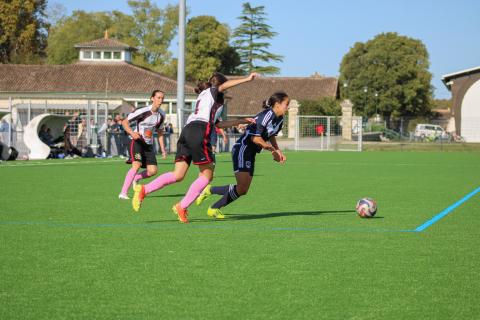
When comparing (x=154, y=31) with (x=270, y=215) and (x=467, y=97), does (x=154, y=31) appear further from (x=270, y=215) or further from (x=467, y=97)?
(x=270, y=215)

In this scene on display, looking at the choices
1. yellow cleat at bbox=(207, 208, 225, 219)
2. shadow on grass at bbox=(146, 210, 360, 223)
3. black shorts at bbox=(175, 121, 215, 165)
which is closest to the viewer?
black shorts at bbox=(175, 121, 215, 165)

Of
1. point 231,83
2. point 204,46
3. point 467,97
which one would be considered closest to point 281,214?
point 231,83

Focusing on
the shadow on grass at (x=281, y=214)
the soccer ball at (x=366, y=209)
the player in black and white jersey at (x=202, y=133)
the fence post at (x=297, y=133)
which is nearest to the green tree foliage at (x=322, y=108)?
the fence post at (x=297, y=133)

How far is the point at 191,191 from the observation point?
9953mm

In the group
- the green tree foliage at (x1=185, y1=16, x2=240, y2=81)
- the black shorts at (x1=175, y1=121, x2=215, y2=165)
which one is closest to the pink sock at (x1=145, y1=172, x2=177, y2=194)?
the black shorts at (x1=175, y1=121, x2=215, y2=165)

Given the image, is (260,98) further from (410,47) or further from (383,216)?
(383,216)

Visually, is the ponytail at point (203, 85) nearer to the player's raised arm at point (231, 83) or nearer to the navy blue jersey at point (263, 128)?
the player's raised arm at point (231, 83)

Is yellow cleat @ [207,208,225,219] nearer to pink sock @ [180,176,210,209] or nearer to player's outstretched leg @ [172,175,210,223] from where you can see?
player's outstretched leg @ [172,175,210,223]

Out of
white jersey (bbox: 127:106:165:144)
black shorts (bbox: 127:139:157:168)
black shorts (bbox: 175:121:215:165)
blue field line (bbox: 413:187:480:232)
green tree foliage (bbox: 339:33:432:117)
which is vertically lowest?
blue field line (bbox: 413:187:480:232)

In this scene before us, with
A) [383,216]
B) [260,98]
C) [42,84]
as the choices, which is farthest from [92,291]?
[260,98]

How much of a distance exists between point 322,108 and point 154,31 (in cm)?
3124

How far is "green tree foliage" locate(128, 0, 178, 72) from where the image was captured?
9862 cm

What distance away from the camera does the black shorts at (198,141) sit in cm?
991

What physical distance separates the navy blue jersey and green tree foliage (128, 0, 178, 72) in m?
88.5
